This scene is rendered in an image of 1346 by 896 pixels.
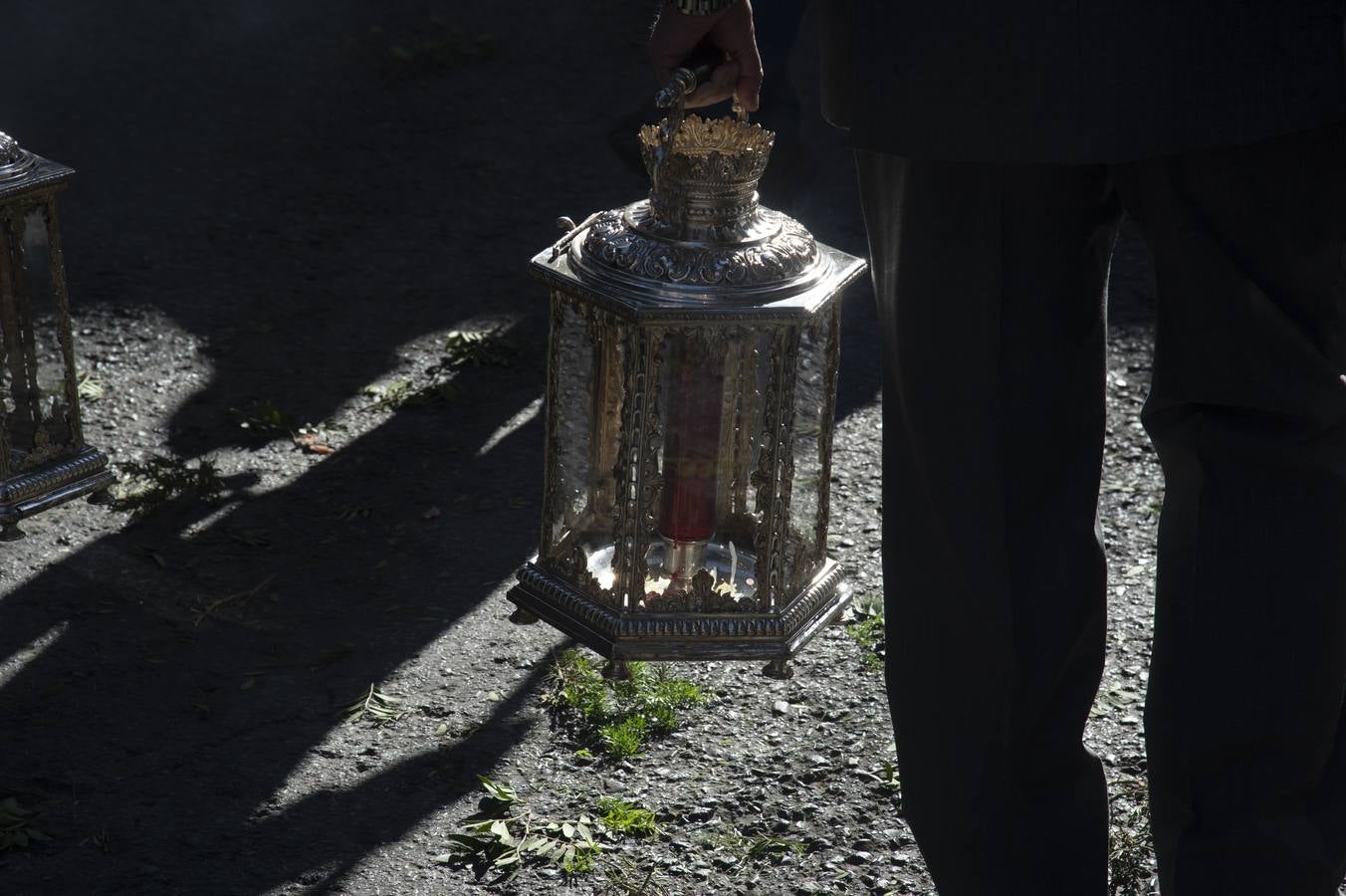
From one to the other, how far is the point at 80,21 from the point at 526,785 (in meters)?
4.62

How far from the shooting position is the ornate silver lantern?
2596 millimetres

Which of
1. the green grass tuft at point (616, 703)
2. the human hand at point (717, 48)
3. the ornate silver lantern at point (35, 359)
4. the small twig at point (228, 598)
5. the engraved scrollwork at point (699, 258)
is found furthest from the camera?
the small twig at point (228, 598)

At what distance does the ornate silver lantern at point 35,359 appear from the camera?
102 inches

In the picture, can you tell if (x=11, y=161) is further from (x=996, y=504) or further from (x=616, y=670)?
(x=996, y=504)

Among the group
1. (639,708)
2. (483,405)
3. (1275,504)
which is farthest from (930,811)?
(483,405)

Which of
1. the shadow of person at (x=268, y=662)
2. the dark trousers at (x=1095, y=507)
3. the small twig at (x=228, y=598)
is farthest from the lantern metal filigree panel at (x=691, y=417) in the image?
the small twig at (x=228, y=598)

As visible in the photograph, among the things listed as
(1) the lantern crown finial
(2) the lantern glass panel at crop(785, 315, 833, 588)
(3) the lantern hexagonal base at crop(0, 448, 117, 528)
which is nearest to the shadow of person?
(3) the lantern hexagonal base at crop(0, 448, 117, 528)

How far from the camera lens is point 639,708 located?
252 cm

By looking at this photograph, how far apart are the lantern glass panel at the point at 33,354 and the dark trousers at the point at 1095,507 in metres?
1.55

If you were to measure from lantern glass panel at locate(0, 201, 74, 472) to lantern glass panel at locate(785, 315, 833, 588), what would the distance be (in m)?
1.26

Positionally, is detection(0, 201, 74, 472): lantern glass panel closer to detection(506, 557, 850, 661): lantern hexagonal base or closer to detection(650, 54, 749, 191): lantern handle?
detection(506, 557, 850, 661): lantern hexagonal base

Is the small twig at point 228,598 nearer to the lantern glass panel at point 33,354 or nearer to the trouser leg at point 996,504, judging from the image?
the lantern glass panel at point 33,354

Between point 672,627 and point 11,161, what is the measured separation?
128cm

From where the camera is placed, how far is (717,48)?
82.4 inches
